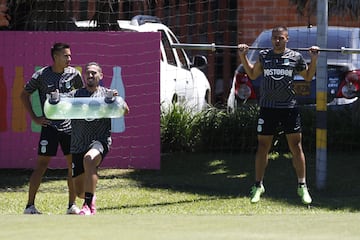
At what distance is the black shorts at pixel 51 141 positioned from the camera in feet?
27.0

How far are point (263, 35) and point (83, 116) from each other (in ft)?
16.8

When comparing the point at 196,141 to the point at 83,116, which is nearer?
the point at 83,116

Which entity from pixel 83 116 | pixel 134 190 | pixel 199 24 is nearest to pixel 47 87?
pixel 83 116

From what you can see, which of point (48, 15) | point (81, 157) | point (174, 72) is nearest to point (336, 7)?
point (174, 72)

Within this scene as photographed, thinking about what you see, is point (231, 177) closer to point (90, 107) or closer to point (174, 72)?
point (174, 72)

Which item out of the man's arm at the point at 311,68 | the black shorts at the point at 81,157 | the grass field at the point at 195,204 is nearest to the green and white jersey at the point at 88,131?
the black shorts at the point at 81,157

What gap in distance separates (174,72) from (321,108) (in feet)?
11.1

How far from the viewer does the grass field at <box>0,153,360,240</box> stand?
5.70 m

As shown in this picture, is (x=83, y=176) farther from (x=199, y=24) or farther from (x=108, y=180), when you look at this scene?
(x=199, y=24)

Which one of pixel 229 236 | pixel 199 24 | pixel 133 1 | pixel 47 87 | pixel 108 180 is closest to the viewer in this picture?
pixel 229 236

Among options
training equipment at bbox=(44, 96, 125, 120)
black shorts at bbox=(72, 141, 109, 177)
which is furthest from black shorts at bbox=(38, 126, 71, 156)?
training equipment at bbox=(44, 96, 125, 120)

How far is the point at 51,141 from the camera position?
27.1 feet

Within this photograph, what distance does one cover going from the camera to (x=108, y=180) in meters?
10.5

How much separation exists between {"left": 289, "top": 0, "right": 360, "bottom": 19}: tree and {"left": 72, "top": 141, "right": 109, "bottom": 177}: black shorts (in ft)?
15.1
